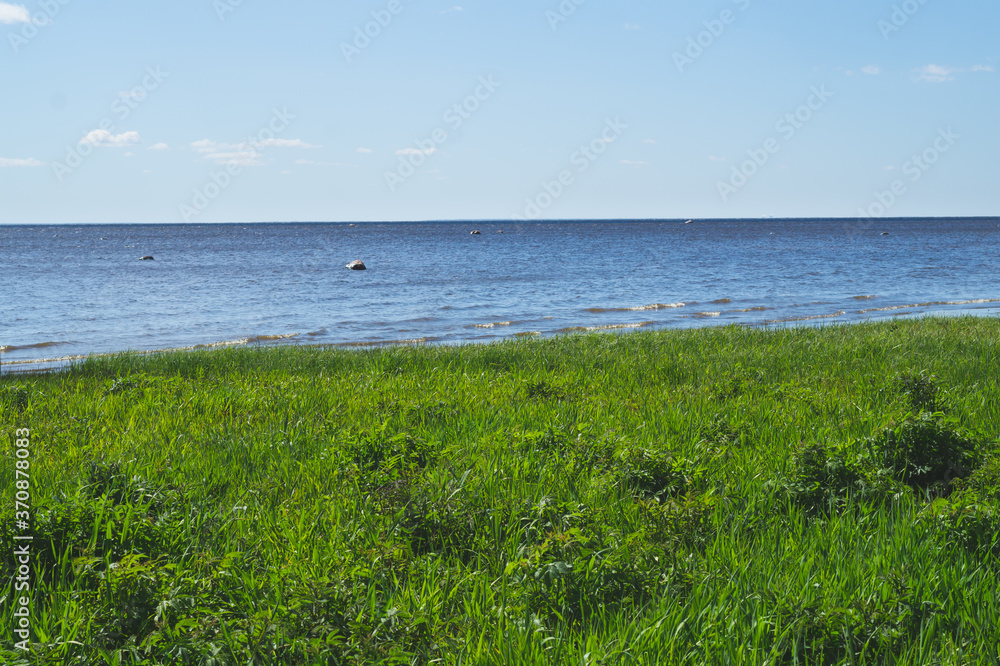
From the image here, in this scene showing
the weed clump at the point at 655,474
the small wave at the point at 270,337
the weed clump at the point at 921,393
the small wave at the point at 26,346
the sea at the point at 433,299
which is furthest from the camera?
the sea at the point at 433,299

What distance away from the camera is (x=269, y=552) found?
13.0 feet

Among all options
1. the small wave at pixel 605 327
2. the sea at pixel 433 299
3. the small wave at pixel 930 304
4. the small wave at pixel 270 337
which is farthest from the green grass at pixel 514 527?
the small wave at pixel 930 304

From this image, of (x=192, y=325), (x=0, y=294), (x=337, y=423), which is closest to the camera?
(x=337, y=423)

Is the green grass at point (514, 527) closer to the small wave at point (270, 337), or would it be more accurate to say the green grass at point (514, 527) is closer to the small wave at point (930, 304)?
the small wave at point (270, 337)

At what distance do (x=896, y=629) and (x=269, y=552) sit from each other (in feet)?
10.6

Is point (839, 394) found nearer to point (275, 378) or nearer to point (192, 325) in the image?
point (275, 378)

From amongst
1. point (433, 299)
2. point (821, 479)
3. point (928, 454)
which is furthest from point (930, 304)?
point (821, 479)

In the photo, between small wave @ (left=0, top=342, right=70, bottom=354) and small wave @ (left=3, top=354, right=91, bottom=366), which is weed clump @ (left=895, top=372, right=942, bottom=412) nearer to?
small wave @ (left=3, top=354, right=91, bottom=366)

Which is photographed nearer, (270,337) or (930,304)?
(270,337)

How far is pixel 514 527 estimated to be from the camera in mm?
4328

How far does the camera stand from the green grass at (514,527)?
10.3 feet

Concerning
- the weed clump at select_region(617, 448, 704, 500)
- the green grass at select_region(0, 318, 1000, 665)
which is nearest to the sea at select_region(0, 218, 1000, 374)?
the green grass at select_region(0, 318, 1000, 665)

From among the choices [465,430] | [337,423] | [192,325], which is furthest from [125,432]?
[192,325]

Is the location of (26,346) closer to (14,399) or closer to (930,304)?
(14,399)
